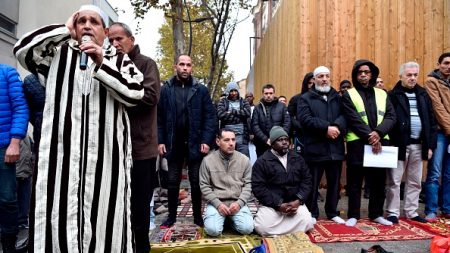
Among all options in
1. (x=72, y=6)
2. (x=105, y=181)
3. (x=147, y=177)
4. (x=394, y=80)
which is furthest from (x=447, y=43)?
(x=72, y=6)

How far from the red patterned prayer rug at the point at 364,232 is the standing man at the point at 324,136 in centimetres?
27

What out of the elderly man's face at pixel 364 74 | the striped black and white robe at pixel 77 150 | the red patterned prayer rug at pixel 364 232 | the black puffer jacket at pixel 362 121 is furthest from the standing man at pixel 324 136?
the striped black and white robe at pixel 77 150

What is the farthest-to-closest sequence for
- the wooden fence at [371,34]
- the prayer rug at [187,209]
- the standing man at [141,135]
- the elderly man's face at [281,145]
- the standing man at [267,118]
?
the wooden fence at [371,34]
the standing man at [267,118]
the prayer rug at [187,209]
the elderly man's face at [281,145]
the standing man at [141,135]

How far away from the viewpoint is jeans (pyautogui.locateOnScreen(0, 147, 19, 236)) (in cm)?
325

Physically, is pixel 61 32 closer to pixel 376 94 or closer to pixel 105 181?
pixel 105 181

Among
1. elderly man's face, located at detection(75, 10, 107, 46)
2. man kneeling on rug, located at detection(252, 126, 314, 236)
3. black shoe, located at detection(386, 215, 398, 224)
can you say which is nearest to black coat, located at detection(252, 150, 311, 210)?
man kneeling on rug, located at detection(252, 126, 314, 236)

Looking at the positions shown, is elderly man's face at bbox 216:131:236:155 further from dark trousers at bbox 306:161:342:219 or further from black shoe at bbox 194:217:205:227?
dark trousers at bbox 306:161:342:219

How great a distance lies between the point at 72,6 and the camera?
1219cm

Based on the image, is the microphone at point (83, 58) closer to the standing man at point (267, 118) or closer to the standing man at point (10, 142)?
the standing man at point (10, 142)

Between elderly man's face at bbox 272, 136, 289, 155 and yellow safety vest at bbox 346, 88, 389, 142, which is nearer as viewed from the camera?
elderly man's face at bbox 272, 136, 289, 155

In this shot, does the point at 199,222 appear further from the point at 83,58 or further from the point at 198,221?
the point at 83,58

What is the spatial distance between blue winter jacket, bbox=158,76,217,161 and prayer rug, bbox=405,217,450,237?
9.08 ft

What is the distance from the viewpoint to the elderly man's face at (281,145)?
15.5ft

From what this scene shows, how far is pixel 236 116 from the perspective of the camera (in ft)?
20.7
